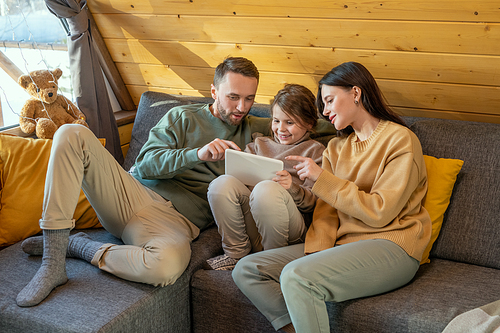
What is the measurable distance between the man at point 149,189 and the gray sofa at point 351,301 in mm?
57

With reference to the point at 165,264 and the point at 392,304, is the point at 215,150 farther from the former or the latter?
the point at 392,304

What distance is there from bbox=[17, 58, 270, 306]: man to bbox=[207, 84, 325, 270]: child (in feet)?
0.48

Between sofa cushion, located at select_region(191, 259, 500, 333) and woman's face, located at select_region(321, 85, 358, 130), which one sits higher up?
woman's face, located at select_region(321, 85, 358, 130)

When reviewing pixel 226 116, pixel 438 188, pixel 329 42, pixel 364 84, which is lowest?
pixel 438 188

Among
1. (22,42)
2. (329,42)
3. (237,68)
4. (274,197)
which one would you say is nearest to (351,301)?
(274,197)

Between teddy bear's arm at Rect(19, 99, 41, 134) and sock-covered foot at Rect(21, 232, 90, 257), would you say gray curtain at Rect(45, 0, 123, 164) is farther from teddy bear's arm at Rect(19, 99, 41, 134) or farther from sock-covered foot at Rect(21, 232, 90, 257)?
sock-covered foot at Rect(21, 232, 90, 257)

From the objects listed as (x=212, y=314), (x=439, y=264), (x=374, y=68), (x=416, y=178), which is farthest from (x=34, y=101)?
(x=439, y=264)

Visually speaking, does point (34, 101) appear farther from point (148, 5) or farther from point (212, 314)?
point (212, 314)

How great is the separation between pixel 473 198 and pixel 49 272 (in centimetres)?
152

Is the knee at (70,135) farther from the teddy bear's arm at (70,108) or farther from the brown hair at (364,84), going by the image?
the brown hair at (364,84)

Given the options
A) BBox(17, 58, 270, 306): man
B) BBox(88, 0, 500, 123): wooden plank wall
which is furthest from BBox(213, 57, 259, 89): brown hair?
BBox(88, 0, 500, 123): wooden plank wall

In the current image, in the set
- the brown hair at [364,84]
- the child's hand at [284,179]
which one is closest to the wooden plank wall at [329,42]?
the brown hair at [364,84]

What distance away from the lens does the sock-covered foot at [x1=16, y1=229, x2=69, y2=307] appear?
133 centimetres

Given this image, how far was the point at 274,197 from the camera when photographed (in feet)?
4.81
